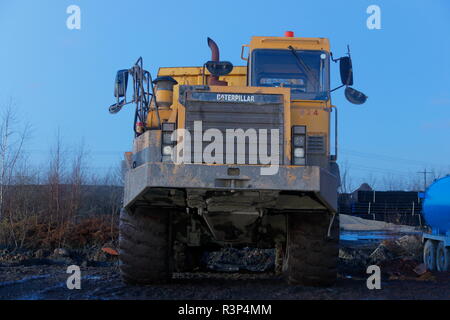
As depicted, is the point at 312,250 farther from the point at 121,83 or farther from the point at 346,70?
the point at 121,83

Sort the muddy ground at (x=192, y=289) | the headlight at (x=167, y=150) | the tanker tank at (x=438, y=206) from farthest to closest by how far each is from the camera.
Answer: the tanker tank at (x=438, y=206) → the headlight at (x=167, y=150) → the muddy ground at (x=192, y=289)

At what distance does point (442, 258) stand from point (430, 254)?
2.75 feet

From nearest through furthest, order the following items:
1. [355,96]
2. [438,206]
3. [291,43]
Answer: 1. [355,96]
2. [291,43]
3. [438,206]

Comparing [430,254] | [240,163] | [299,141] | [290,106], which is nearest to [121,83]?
[240,163]

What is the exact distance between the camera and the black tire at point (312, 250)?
7.02m

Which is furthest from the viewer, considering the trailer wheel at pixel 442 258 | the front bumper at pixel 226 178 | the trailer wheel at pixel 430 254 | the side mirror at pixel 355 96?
the trailer wheel at pixel 430 254

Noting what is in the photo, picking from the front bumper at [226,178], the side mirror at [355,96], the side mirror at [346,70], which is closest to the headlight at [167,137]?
the front bumper at [226,178]

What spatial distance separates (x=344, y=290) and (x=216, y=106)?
2.84 m

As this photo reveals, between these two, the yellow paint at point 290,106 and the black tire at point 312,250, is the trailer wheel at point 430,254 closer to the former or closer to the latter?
the black tire at point 312,250

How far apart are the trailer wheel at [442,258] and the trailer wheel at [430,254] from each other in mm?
278

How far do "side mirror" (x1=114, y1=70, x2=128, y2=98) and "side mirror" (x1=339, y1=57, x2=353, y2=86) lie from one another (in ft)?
10.1

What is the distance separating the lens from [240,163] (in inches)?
255

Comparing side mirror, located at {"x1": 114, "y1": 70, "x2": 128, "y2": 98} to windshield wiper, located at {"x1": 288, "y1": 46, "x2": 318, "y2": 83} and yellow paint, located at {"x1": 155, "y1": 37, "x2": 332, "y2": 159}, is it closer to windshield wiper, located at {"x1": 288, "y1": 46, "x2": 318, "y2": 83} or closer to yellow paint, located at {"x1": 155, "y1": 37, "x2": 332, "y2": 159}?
yellow paint, located at {"x1": 155, "y1": 37, "x2": 332, "y2": 159}
